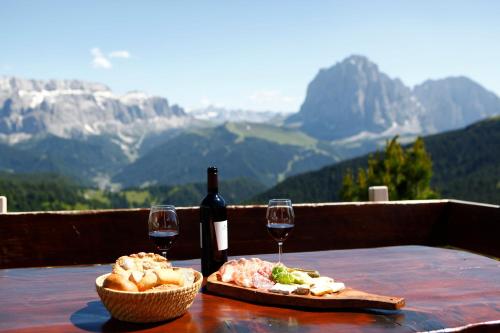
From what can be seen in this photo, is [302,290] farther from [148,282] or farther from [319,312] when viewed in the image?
[148,282]

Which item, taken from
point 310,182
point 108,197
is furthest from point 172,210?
point 108,197

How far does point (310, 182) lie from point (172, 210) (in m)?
114

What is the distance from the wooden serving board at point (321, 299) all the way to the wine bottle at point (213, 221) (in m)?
0.31

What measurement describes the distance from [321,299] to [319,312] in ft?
0.16

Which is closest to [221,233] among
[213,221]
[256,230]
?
[213,221]

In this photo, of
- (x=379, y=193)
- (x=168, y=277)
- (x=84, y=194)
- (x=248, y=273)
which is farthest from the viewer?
(x=84, y=194)

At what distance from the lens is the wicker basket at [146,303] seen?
1796mm

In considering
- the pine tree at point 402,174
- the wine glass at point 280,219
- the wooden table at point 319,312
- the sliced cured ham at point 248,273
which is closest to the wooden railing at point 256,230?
the wooden table at point 319,312

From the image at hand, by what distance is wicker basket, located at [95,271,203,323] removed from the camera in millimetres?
1796

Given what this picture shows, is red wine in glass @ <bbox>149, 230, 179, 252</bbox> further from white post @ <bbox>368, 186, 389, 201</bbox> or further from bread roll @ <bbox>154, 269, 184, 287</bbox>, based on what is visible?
white post @ <bbox>368, 186, 389, 201</bbox>

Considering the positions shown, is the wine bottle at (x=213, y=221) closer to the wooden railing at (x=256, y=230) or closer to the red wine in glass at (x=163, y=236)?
the red wine in glass at (x=163, y=236)

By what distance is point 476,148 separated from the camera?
122625mm

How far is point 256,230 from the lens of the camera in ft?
13.0

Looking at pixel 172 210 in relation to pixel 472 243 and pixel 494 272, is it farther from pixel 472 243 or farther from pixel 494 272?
pixel 472 243
